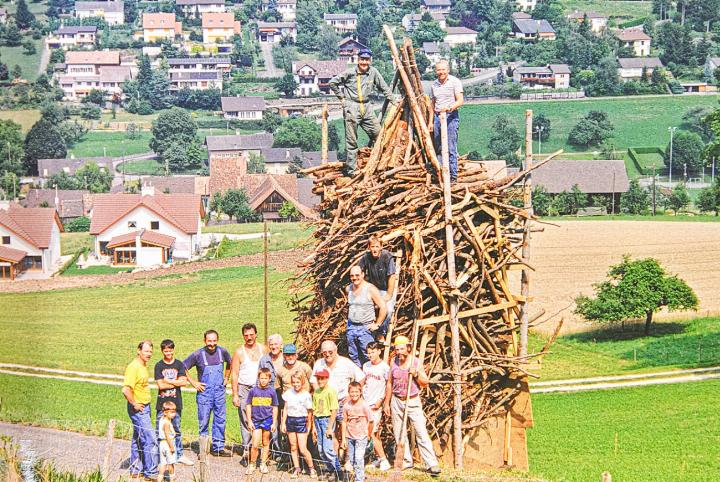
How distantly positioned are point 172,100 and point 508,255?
5908 inches

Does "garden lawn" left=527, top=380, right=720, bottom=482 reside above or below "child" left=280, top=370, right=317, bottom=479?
below

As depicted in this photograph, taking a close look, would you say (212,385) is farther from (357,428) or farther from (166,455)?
(357,428)

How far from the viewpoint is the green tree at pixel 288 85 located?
159 m

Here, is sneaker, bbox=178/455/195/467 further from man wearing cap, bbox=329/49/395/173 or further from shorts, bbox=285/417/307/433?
man wearing cap, bbox=329/49/395/173

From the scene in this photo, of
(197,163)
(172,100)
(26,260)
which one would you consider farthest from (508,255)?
(172,100)

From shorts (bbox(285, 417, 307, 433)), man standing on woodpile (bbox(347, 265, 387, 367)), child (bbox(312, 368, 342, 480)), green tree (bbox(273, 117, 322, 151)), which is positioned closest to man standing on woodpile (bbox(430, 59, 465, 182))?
man standing on woodpile (bbox(347, 265, 387, 367))

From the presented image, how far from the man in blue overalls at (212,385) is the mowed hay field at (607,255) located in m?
29.5

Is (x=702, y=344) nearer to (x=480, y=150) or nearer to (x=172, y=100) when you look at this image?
(x=480, y=150)

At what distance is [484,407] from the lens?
16.1 m

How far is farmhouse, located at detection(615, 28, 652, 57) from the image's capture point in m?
177

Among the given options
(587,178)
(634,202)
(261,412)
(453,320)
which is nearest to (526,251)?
(453,320)

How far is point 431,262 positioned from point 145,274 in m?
46.1

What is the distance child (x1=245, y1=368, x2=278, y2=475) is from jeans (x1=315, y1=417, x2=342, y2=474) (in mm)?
563

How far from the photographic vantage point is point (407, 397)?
551 inches
